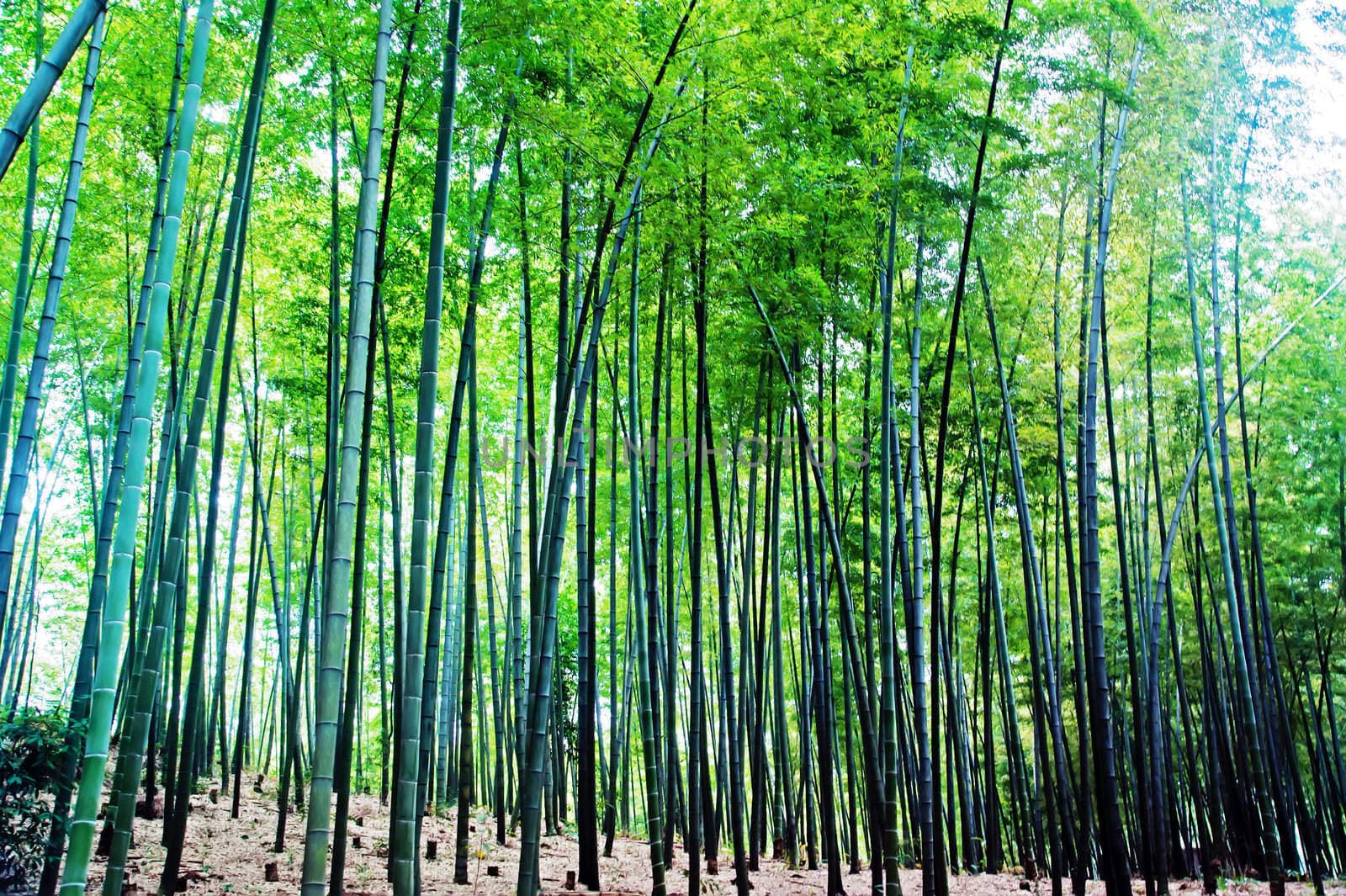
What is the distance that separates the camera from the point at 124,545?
2.66m

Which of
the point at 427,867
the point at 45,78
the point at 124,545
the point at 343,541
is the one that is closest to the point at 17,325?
the point at 124,545

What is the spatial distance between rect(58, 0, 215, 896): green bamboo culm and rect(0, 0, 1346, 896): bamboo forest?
0.04ft

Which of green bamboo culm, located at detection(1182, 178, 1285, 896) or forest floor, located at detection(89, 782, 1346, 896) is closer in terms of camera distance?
forest floor, located at detection(89, 782, 1346, 896)

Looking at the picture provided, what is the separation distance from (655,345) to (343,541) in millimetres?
4209

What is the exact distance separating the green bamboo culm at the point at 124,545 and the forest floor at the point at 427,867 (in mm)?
2451

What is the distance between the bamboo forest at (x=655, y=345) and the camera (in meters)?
3.72

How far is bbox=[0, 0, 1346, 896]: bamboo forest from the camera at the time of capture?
3.72m

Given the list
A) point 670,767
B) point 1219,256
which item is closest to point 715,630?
point 670,767

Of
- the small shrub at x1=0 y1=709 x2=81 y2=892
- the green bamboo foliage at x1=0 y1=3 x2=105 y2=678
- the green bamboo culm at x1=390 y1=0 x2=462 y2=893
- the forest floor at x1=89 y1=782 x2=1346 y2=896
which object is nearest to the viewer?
the green bamboo culm at x1=390 y1=0 x2=462 y2=893

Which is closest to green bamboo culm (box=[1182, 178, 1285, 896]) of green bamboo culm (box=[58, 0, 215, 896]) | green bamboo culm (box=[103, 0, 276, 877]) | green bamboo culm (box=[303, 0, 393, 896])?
green bamboo culm (box=[303, 0, 393, 896])

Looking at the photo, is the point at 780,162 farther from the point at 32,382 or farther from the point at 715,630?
the point at 715,630

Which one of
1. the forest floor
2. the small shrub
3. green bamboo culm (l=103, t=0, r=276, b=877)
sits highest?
green bamboo culm (l=103, t=0, r=276, b=877)

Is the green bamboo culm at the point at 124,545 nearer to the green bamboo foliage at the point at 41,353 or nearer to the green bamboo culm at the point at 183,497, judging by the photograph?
the green bamboo culm at the point at 183,497

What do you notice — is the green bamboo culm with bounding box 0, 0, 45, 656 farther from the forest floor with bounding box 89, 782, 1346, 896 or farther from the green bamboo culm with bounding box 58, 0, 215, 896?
the forest floor with bounding box 89, 782, 1346, 896
